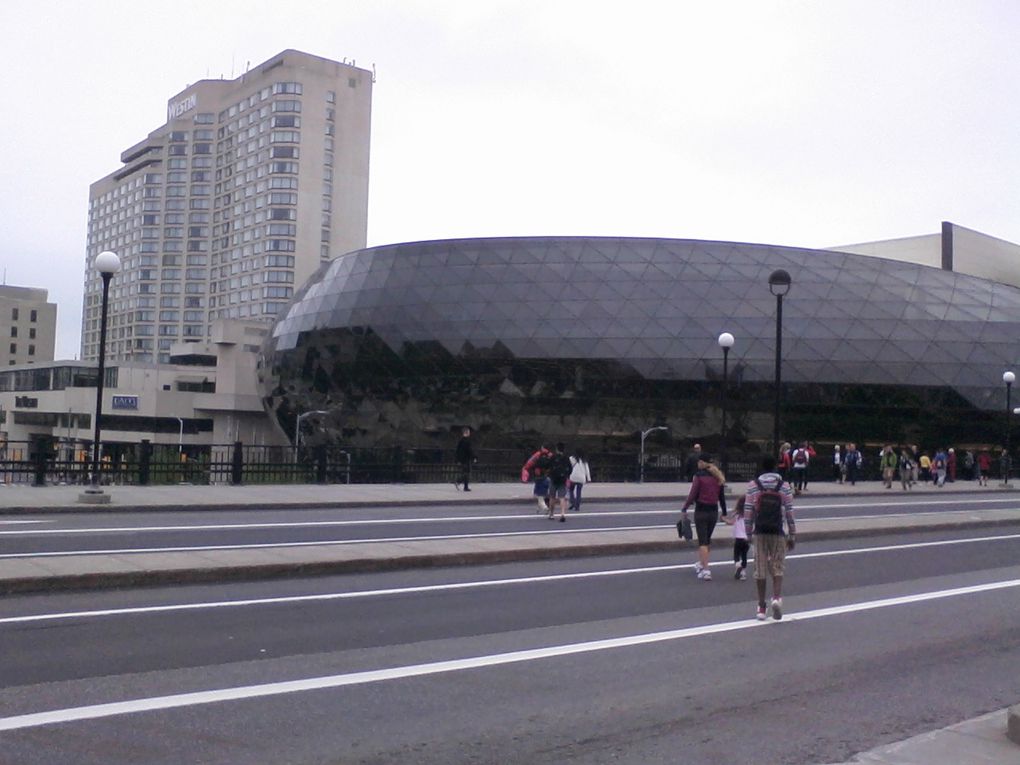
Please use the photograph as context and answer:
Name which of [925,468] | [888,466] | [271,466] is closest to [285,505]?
[271,466]

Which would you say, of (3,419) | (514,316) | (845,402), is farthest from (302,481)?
(3,419)

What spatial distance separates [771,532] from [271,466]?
894 inches

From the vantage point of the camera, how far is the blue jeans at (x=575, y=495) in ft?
86.3

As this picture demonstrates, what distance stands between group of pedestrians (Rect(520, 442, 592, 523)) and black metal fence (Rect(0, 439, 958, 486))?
596cm

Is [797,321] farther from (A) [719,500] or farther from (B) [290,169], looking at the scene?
(B) [290,169]

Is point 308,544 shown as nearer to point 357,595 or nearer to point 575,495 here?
point 357,595

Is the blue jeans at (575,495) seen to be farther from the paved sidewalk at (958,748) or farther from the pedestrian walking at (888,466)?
the paved sidewalk at (958,748)

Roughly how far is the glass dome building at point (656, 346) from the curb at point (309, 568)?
1799 inches

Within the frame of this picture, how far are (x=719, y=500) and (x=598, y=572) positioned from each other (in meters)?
2.06

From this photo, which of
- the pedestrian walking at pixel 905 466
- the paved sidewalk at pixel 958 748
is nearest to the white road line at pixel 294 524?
the pedestrian walking at pixel 905 466

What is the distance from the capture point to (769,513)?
12281 millimetres

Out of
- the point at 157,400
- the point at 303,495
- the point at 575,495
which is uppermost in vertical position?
the point at 157,400

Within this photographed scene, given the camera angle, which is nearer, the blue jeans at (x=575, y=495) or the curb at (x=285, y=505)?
the curb at (x=285, y=505)

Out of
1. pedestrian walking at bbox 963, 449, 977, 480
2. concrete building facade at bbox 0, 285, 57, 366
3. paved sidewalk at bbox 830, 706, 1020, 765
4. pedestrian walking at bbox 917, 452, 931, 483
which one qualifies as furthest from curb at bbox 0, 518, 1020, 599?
concrete building facade at bbox 0, 285, 57, 366
